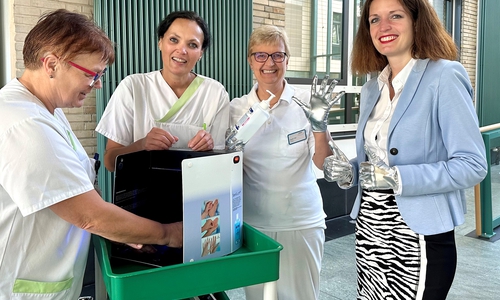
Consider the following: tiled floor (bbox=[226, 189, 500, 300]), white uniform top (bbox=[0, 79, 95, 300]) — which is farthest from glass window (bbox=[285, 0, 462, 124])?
white uniform top (bbox=[0, 79, 95, 300])

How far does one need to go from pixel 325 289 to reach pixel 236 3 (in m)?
2.78

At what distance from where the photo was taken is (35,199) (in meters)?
1.00

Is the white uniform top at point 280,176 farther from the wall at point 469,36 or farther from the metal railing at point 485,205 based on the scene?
the wall at point 469,36

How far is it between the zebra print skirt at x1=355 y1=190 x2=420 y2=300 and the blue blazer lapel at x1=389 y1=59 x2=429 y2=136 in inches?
10.8

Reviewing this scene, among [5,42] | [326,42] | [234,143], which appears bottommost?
[234,143]

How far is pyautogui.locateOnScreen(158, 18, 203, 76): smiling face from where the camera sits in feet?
5.62

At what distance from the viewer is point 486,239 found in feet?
13.7

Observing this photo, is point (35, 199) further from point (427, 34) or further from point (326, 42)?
point (326, 42)

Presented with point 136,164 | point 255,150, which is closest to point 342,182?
point 255,150

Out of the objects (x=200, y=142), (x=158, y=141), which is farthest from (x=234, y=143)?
(x=158, y=141)

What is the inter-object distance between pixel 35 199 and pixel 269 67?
120 centimetres

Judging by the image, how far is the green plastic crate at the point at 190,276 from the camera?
985 mm

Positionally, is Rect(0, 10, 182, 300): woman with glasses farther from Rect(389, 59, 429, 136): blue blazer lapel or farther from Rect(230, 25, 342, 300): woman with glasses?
Rect(389, 59, 429, 136): blue blazer lapel

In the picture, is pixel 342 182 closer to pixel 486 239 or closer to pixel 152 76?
pixel 152 76
